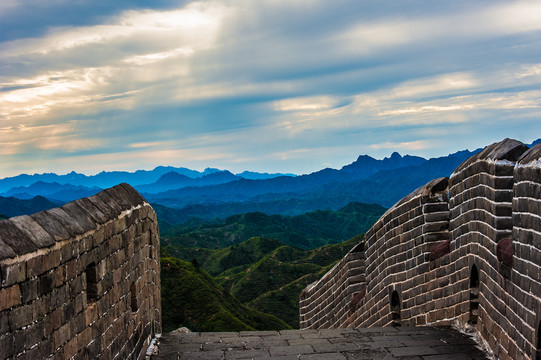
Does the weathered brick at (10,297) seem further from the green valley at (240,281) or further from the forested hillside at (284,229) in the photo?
the forested hillside at (284,229)

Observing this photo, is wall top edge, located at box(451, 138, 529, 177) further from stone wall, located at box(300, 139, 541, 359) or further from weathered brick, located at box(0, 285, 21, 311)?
weathered brick, located at box(0, 285, 21, 311)

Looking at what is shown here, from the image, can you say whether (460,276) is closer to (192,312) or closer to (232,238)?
(192,312)

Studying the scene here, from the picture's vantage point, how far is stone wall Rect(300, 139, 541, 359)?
17.1ft

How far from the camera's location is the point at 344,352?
22.1 ft

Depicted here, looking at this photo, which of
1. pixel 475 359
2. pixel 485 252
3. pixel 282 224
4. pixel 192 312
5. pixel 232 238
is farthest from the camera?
pixel 282 224

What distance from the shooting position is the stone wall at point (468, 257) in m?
5.20

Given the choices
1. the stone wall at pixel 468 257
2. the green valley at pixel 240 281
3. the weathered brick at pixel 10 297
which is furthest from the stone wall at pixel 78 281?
the green valley at pixel 240 281

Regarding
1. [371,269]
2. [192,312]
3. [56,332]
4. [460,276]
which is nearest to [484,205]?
[460,276]

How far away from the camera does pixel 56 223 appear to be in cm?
398

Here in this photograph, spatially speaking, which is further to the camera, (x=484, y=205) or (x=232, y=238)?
(x=232, y=238)

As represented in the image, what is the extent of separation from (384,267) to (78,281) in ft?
22.7

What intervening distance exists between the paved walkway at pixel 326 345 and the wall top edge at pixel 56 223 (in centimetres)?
225

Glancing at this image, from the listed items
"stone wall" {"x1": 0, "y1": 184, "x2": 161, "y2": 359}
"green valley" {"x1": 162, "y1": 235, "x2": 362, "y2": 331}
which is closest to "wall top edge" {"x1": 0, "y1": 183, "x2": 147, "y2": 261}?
"stone wall" {"x1": 0, "y1": 184, "x2": 161, "y2": 359}

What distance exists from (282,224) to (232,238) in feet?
113
